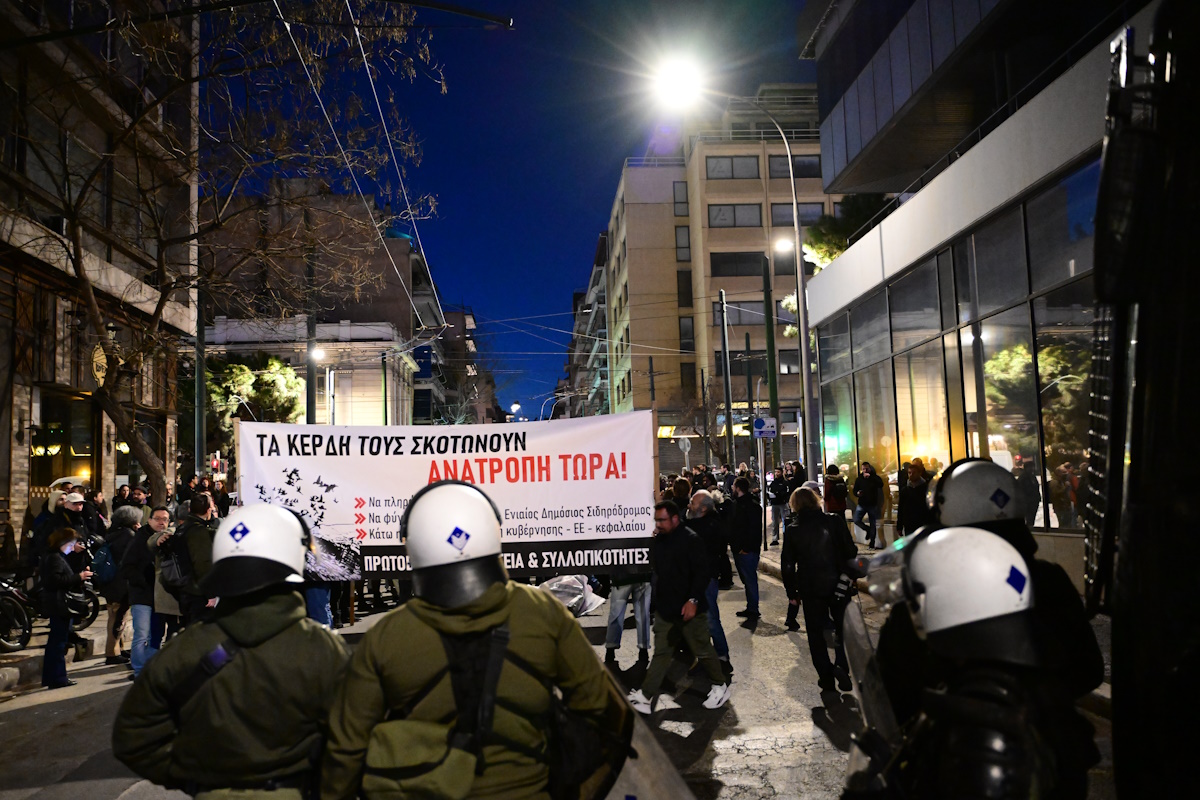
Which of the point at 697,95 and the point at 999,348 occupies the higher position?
the point at 697,95

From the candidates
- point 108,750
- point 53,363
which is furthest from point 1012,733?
point 53,363

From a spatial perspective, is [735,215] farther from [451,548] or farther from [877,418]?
[451,548]

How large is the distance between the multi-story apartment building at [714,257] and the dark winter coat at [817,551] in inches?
1849

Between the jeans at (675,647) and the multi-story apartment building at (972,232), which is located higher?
the multi-story apartment building at (972,232)

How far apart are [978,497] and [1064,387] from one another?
10351 mm

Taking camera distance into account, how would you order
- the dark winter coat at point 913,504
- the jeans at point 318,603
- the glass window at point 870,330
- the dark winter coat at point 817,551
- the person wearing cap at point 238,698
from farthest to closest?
the glass window at point 870,330, the dark winter coat at point 913,504, the jeans at point 318,603, the dark winter coat at point 817,551, the person wearing cap at point 238,698

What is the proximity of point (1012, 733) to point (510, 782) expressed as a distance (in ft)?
4.49

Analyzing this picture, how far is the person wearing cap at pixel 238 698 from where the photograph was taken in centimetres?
288

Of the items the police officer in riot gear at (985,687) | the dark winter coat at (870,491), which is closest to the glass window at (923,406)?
the dark winter coat at (870,491)

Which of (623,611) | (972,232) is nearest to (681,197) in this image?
(972,232)

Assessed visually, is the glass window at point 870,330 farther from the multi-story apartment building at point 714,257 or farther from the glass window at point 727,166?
the glass window at point 727,166

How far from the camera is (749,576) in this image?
12.2m

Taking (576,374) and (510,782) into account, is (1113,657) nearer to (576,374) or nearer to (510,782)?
(510,782)

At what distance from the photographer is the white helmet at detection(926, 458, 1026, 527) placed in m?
3.64
